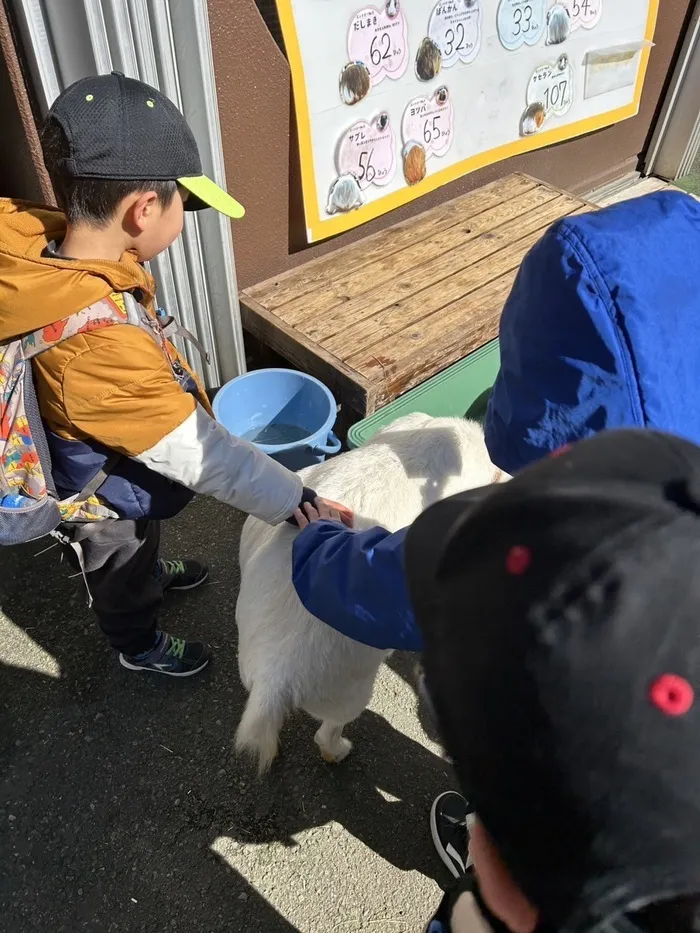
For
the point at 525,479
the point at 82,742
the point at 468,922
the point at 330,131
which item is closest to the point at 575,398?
the point at 525,479

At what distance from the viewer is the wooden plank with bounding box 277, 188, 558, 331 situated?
2.95 metres

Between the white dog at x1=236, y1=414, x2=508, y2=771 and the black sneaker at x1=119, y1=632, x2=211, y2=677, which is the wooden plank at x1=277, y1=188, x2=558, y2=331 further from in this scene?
the black sneaker at x1=119, y1=632, x2=211, y2=677

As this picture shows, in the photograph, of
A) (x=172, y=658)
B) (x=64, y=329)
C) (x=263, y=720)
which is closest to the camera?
(x=64, y=329)

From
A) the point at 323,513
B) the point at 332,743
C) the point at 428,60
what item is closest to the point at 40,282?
the point at 323,513

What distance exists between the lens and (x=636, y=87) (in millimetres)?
4340

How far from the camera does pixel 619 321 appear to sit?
3.52 feet

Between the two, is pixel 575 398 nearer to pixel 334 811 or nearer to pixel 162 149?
pixel 162 149

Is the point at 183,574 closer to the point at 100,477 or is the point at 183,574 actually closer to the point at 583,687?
the point at 100,477

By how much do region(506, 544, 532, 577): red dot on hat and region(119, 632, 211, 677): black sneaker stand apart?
1848 mm

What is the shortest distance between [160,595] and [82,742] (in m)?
0.55

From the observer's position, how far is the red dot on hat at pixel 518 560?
25.4 inches

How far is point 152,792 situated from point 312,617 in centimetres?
100

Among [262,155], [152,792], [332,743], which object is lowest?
[152,792]

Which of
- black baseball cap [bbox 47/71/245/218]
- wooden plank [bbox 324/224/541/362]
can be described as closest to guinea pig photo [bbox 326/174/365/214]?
wooden plank [bbox 324/224/541/362]
